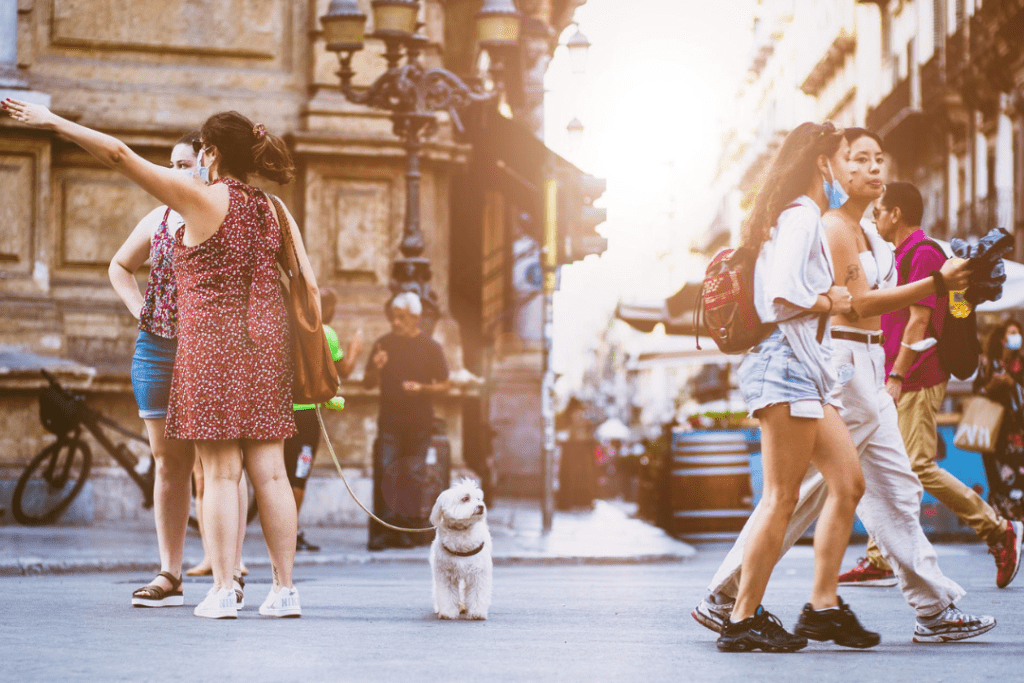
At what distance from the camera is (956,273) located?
20.4ft

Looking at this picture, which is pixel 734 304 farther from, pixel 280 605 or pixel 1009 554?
pixel 1009 554

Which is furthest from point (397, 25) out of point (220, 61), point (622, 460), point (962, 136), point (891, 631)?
point (962, 136)

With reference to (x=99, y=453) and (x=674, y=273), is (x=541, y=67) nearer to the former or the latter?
(x=99, y=453)

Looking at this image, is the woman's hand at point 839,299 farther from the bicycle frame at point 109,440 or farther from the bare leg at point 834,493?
the bicycle frame at point 109,440

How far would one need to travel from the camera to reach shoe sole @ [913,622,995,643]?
6.38 metres

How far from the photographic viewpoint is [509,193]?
22125 millimetres

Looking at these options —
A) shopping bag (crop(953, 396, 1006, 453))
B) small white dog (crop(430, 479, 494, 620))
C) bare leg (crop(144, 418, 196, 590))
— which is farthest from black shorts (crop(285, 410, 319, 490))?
shopping bag (crop(953, 396, 1006, 453))

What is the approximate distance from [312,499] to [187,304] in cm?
836

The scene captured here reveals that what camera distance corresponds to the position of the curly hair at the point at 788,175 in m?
6.10

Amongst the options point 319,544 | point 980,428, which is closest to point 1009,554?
point 980,428

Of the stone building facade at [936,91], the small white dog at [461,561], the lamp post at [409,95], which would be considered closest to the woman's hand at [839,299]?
the small white dog at [461,561]

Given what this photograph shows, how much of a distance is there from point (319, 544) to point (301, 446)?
5.52ft

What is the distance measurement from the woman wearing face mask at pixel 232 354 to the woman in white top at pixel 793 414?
198 cm

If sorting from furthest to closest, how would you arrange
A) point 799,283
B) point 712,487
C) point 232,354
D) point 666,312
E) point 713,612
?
1. point 666,312
2. point 712,487
3. point 232,354
4. point 713,612
5. point 799,283
